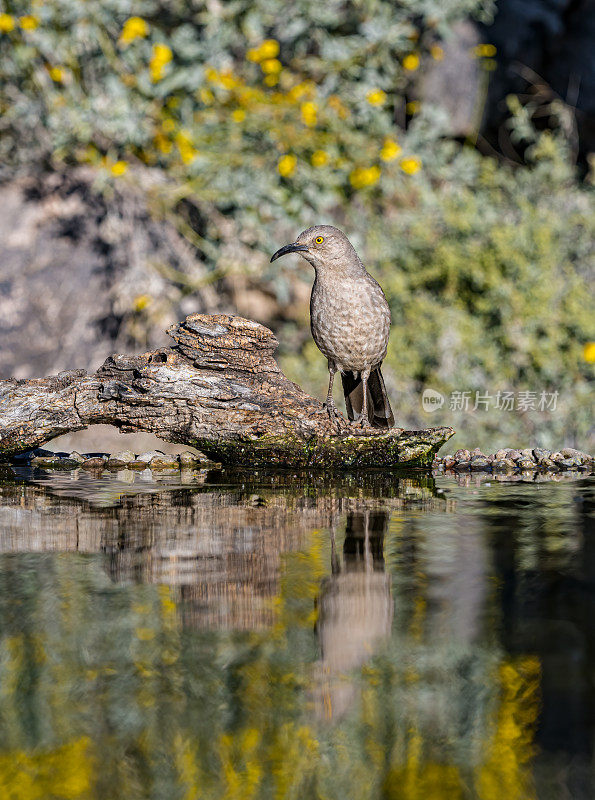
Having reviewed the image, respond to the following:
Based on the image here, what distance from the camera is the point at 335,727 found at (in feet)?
4.52

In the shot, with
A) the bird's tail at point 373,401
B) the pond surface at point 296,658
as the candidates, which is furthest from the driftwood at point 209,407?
the pond surface at point 296,658

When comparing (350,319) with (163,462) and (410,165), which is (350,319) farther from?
(410,165)

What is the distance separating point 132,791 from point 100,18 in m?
6.55

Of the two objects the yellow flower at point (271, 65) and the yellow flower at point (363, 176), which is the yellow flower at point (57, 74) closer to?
the yellow flower at point (271, 65)

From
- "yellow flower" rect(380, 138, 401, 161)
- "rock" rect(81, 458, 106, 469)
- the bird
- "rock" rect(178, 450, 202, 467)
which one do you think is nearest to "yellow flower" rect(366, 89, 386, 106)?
"yellow flower" rect(380, 138, 401, 161)

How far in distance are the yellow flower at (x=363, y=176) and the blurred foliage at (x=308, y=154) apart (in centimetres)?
2

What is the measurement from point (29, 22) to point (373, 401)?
159 inches

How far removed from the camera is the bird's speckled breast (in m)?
4.05

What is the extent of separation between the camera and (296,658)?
165cm

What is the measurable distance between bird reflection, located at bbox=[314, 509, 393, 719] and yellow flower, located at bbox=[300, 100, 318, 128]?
469 cm

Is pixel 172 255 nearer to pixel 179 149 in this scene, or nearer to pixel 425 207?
pixel 179 149

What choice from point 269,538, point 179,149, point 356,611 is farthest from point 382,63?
point 356,611

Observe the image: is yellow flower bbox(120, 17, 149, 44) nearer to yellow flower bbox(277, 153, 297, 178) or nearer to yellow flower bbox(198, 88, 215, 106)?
yellow flower bbox(198, 88, 215, 106)

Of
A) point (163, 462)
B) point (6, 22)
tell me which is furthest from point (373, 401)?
point (6, 22)
